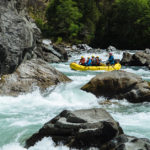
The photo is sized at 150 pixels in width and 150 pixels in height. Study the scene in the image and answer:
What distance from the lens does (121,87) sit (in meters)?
9.93

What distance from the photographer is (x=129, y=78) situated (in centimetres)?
1007

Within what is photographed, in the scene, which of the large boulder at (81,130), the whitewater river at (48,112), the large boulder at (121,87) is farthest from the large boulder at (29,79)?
the large boulder at (81,130)

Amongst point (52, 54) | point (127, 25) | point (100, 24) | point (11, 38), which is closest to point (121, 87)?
point (11, 38)

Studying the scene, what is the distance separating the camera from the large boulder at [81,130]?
4902 millimetres

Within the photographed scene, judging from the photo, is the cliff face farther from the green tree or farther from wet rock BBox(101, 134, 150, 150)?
the green tree

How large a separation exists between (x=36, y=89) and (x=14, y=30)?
2960 millimetres

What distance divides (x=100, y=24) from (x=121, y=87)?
134 feet

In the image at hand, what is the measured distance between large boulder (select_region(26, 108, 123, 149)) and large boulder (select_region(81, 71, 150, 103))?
439 centimetres

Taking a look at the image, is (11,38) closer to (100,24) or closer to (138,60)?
(138,60)

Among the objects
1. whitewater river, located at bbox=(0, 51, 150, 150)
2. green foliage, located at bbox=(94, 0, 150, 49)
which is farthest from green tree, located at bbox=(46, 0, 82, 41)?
whitewater river, located at bbox=(0, 51, 150, 150)

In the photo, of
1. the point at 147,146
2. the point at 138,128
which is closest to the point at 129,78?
the point at 138,128

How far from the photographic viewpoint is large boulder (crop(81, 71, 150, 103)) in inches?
380

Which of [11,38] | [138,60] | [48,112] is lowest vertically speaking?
[48,112]

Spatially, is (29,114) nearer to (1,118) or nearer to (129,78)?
(1,118)
